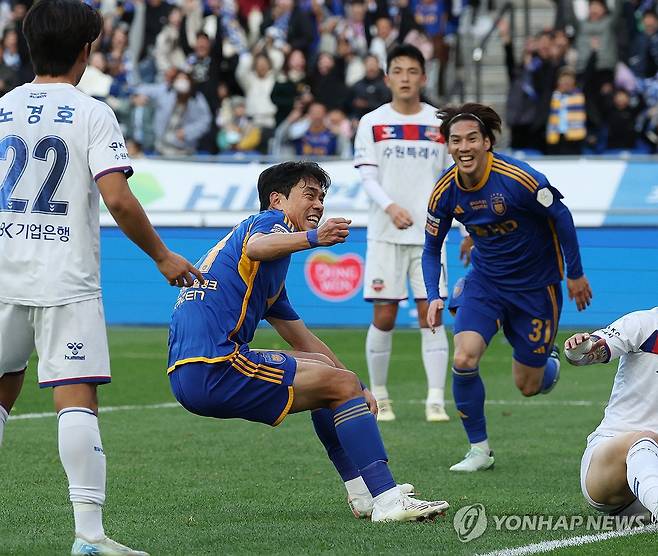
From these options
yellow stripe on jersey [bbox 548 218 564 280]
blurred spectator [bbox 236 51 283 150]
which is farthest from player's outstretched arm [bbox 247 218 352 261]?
blurred spectator [bbox 236 51 283 150]

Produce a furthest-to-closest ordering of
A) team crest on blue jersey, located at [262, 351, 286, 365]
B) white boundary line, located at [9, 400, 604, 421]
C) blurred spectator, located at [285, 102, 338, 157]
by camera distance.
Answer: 1. blurred spectator, located at [285, 102, 338, 157]
2. white boundary line, located at [9, 400, 604, 421]
3. team crest on blue jersey, located at [262, 351, 286, 365]

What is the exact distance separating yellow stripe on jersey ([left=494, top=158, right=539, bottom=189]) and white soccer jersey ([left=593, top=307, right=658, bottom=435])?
2108 mm

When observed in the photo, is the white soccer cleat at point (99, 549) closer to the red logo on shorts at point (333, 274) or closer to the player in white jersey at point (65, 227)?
the player in white jersey at point (65, 227)

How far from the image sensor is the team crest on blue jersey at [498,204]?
330 inches

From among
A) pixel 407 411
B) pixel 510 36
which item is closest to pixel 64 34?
pixel 407 411

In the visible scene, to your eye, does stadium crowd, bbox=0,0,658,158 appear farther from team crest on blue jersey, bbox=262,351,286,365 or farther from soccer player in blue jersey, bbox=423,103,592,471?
team crest on blue jersey, bbox=262,351,286,365

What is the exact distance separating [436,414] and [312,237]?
5.07m

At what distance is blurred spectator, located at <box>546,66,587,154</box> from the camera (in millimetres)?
20062

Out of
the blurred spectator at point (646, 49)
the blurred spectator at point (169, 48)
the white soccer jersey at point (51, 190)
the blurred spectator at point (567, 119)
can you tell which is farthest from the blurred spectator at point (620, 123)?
the white soccer jersey at point (51, 190)

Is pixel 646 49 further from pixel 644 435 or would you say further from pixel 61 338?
pixel 61 338

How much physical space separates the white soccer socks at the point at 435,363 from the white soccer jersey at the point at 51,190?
557 centimetres

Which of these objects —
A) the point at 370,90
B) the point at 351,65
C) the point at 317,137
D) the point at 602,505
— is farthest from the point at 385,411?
the point at 351,65

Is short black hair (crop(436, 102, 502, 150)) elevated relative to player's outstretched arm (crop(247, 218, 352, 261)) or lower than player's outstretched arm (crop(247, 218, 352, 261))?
elevated

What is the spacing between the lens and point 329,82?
71.9 ft
